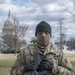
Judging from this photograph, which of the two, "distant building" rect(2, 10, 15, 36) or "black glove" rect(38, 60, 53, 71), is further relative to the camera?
"distant building" rect(2, 10, 15, 36)

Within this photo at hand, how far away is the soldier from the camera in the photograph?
3.64 meters

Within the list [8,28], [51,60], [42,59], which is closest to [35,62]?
[42,59]

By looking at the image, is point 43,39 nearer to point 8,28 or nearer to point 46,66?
point 46,66

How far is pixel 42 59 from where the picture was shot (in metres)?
3.67

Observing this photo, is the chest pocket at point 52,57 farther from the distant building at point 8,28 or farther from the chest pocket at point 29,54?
the distant building at point 8,28

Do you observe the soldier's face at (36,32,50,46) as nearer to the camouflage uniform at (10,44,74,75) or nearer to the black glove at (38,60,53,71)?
the camouflage uniform at (10,44,74,75)

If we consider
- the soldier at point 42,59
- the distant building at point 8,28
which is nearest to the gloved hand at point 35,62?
the soldier at point 42,59

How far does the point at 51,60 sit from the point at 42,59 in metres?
0.11

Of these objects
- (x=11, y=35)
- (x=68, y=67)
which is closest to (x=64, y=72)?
(x=68, y=67)

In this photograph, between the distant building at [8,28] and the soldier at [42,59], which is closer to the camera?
the soldier at [42,59]

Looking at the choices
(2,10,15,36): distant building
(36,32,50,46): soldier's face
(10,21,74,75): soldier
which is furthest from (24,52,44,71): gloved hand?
(2,10,15,36): distant building

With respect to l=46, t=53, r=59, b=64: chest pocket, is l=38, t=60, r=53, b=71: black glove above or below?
below

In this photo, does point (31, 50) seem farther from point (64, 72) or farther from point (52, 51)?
point (64, 72)

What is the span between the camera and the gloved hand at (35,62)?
11.8ft
